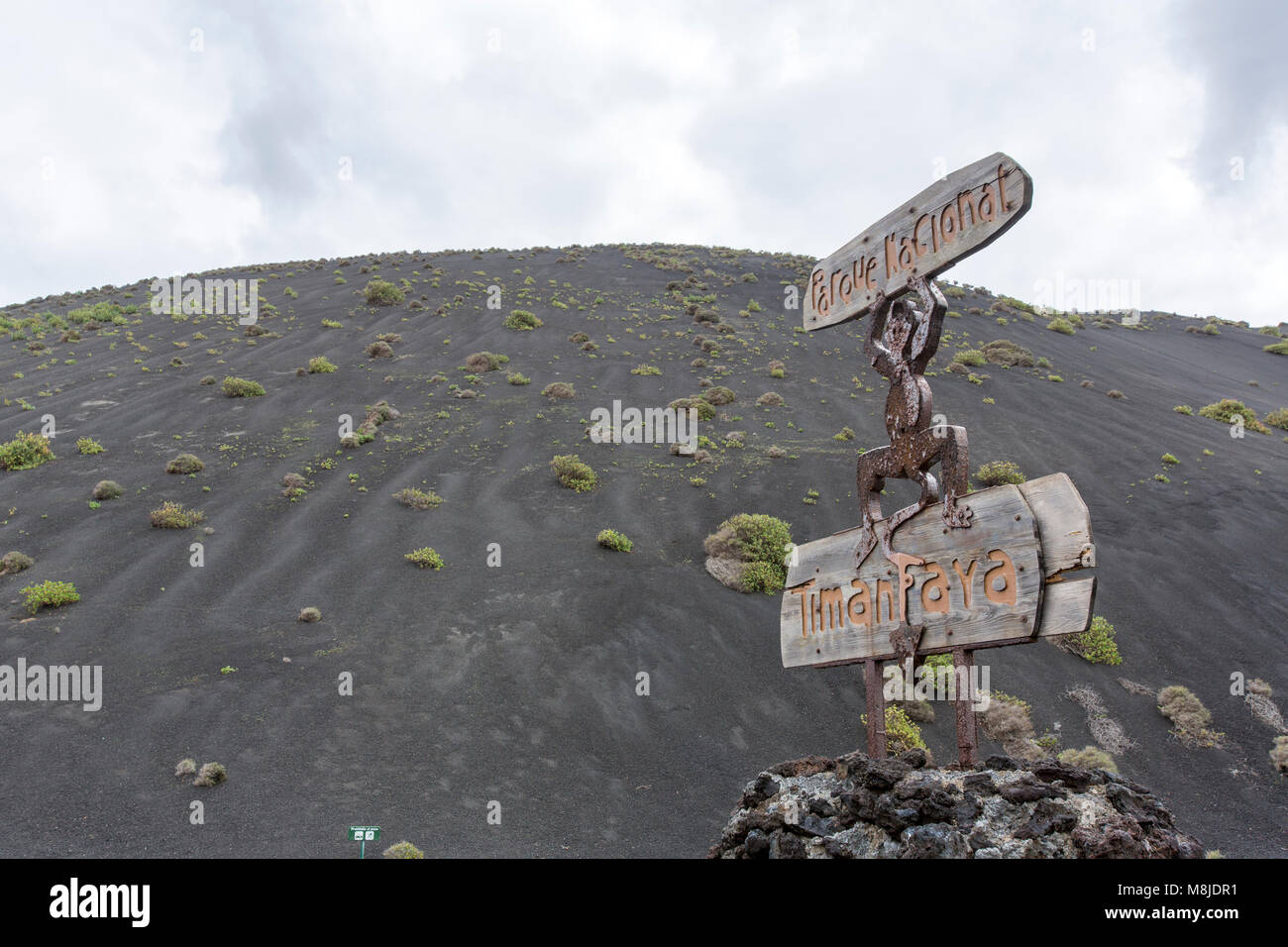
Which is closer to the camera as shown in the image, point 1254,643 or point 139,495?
point 1254,643

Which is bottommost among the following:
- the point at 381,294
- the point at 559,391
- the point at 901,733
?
the point at 901,733

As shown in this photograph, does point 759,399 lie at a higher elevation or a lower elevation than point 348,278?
lower

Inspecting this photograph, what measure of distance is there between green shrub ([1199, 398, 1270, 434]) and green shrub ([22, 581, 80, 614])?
36.8 metres

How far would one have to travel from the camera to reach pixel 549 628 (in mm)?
13406

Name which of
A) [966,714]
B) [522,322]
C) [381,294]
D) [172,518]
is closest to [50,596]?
[172,518]

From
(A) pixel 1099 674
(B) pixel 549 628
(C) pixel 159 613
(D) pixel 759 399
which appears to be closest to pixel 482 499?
(B) pixel 549 628

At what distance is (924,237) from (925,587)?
231cm

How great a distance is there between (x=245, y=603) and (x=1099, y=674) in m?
16.7

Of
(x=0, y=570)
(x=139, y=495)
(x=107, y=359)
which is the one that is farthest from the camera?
(x=107, y=359)

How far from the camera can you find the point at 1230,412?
2834cm

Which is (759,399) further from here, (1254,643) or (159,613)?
(159,613)

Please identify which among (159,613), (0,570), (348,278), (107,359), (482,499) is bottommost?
(159,613)

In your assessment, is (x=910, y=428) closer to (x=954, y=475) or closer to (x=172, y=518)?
(x=954, y=475)
